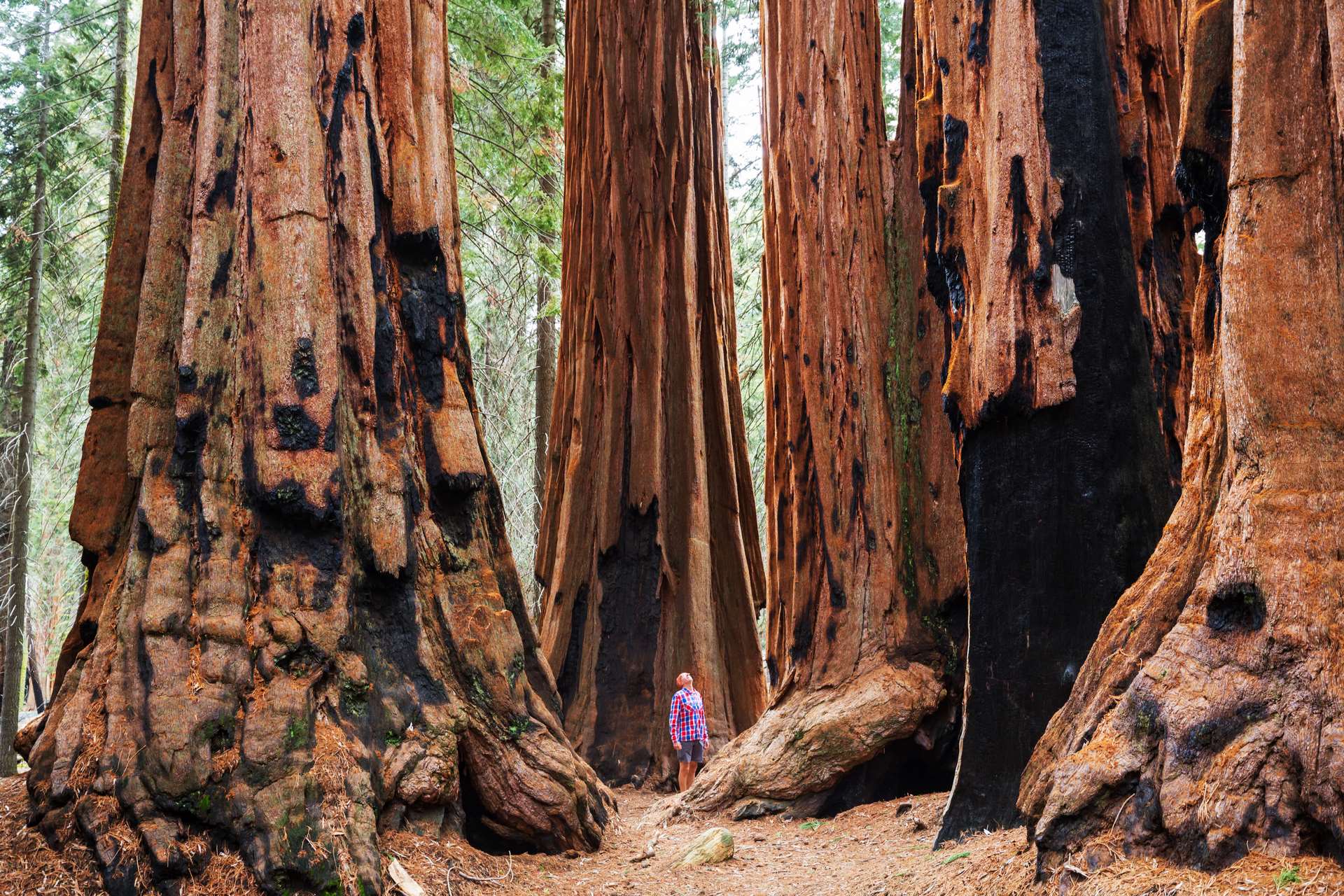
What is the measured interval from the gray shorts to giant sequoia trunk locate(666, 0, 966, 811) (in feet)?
3.28

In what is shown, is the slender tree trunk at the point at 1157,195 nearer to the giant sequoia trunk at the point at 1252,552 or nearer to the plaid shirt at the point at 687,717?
the giant sequoia trunk at the point at 1252,552

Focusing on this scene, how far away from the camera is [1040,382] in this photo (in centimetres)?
435

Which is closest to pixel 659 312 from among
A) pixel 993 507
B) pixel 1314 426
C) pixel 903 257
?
pixel 903 257

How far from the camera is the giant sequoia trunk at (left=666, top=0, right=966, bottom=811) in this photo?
240 inches

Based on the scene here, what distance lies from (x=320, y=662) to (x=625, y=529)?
543 centimetres

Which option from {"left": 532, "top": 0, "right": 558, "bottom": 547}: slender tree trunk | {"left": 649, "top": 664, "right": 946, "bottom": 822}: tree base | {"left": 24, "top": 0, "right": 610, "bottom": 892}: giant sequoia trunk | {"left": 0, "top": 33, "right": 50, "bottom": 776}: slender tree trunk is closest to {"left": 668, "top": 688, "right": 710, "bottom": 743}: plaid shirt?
{"left": 649, "top": 664, "right": 946, "bottom": 822}: tree base

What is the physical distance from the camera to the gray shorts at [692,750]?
7906mm

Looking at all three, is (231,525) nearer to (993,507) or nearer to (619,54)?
(993,507)

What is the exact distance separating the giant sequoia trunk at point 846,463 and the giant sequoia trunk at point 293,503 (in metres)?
2.04

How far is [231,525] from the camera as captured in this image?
3.71 metres

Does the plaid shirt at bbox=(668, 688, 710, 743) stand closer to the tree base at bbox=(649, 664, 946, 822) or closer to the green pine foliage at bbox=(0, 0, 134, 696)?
the tree base at bbox=(649, 664, 946, 822)

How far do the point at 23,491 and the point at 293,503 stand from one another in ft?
27.7

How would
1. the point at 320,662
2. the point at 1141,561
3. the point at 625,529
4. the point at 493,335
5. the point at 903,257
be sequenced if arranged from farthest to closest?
the point at 493,335
the point at 625,529
the point at 903,257
the point at 1141,561
the point at 320,662

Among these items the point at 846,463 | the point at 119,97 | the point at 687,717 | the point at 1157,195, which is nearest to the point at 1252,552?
the point at 1157,195
